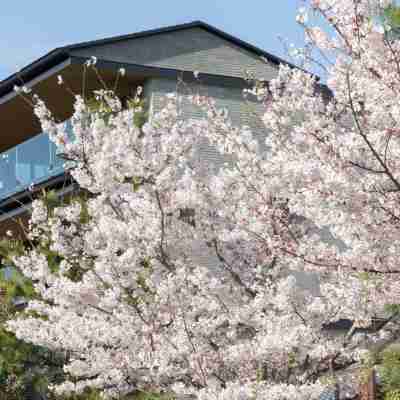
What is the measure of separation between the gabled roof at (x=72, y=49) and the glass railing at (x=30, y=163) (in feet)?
5.04

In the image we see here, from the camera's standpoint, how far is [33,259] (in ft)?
35.2

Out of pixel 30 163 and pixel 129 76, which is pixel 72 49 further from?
pixel 30 163

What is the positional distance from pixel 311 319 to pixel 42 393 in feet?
24.2

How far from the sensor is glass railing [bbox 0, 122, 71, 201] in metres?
20.9

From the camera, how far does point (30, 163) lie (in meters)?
21.7

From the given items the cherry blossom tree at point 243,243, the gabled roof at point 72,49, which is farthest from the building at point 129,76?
the cherry blossom tree at point 243,243

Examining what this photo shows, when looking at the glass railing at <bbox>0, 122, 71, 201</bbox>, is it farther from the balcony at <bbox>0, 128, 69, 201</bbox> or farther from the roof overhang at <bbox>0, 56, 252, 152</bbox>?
the roof overhang at <bbox>0, 56, 252, 152</bbox>

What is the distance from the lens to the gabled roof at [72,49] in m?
19.0

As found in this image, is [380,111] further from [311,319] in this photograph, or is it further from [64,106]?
[64,106]

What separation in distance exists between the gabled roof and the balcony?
60.6 inches

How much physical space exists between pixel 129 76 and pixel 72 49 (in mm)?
1683

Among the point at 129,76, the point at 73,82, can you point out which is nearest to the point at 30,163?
the point at 73,82

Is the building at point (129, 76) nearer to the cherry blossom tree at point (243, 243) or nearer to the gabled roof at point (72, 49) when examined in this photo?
the gabled roof at point (72, 49)

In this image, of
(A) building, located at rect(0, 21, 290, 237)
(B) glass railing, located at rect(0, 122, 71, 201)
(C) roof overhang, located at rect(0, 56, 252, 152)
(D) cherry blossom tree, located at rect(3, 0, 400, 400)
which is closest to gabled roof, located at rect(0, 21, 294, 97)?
(A) building, located at rect(0, 21, 290, 237)
